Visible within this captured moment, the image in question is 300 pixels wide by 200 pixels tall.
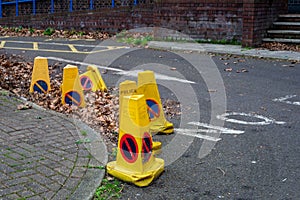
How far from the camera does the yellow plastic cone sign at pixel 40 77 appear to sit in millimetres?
7602

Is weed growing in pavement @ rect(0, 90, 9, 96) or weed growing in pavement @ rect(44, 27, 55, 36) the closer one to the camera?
weed growing in pavement @ rect(0, 90, 9, 96)

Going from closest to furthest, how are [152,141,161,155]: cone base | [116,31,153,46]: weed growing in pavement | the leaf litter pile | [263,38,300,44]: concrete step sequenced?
[152,141,161,155]: cone base, the leaf litter pile, [263,38,300,44]: concrete step, [116,31,153,46]: weed growing in pavement

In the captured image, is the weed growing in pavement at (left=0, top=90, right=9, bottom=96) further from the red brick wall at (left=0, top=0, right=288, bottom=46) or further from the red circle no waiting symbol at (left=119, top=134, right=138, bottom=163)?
the red brick wall at (left=0, top=0, right=288, bottom=46)

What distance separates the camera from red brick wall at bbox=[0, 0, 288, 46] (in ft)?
45.6

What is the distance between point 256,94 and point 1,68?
5.35 meters

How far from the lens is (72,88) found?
692 cm

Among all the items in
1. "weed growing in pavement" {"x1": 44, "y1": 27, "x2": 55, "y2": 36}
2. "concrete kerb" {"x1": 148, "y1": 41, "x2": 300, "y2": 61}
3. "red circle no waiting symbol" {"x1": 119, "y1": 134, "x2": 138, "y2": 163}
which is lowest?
"red circle no waiting symbol" {"x1": 119, "y1": 134, "x2": 138, "y2": 163}

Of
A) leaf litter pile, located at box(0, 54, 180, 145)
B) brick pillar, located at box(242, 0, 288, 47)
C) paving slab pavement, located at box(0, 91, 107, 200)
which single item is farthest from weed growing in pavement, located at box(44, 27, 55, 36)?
paving slab pavement, located at box(0, 91, 107, 200)

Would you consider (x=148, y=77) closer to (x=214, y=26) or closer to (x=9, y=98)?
(x=9, y=98)

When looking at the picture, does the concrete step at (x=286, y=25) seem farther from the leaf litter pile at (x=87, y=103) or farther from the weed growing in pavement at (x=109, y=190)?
the weed growing in pavement at (x=109, y=190)

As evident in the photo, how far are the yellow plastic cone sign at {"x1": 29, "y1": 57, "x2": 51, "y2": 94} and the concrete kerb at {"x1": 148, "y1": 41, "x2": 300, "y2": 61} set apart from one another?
6653 millimetres

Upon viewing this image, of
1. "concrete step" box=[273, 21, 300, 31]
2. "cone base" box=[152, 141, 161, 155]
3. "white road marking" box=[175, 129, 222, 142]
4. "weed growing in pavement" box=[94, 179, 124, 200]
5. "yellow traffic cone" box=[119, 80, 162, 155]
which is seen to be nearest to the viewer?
"weed growing in pavement" box=[94, 179, 124, 200]

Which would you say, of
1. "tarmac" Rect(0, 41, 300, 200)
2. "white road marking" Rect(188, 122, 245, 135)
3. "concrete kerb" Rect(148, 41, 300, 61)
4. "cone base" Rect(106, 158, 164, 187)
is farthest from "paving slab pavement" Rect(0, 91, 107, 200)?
"concrete kerb" Rect(148, 41, 300, 61)

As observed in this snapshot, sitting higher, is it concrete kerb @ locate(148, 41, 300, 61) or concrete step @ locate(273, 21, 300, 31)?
concrete step @ locate(273, 21, 300, 31)
